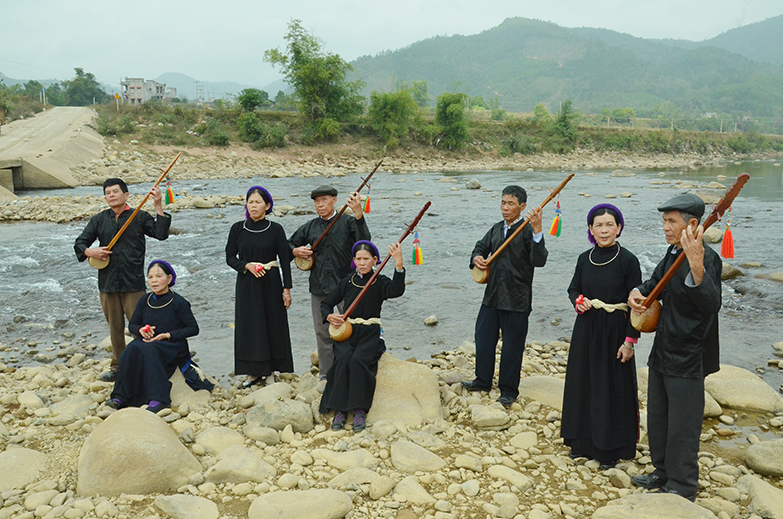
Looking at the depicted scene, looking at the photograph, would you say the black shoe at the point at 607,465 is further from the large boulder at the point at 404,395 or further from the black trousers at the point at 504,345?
the large boulder at the point at 404,395

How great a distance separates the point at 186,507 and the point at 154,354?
185 cm

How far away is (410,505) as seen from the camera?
3453 millimetres

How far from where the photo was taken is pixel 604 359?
400 cm

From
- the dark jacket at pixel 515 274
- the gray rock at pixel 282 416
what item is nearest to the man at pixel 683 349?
the dark jacket at pixel 515 274

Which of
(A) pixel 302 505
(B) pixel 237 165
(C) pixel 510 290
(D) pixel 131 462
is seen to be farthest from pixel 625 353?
(B) pixel 237 165

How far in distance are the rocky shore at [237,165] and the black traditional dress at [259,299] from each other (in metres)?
12.6

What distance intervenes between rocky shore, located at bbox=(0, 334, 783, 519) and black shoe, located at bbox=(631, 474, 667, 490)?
3.0 inches

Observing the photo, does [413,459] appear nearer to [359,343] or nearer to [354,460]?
[354,460]

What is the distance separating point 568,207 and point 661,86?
175m

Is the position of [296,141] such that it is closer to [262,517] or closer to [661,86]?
[262,517]

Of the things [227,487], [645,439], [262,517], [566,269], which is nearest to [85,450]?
[227,487]

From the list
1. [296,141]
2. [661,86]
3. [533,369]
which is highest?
[661,86]

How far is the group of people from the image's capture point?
11.3 ft

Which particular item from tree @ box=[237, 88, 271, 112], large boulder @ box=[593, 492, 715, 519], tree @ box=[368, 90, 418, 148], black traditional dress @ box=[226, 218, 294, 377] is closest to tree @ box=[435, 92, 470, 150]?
tree @ box=[368, 90, 418, 148]
